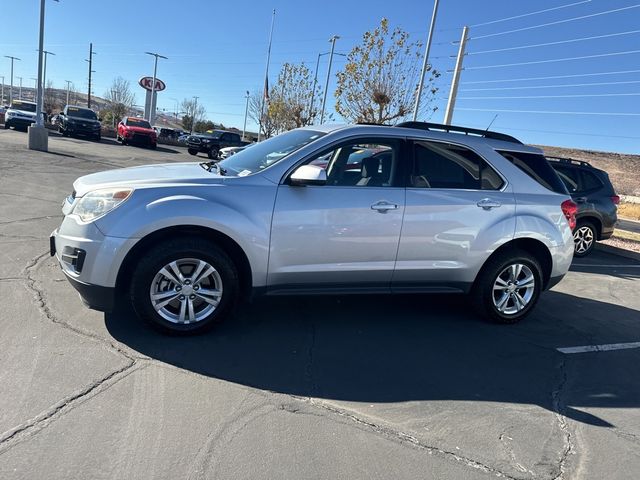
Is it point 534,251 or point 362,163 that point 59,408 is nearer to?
point 362,163

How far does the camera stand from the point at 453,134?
16.4 feet

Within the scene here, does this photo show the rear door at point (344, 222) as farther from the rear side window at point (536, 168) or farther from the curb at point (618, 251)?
the curb at point (618, 251)

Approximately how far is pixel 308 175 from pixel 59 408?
91.6 inches

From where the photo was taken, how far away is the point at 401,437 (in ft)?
9.93

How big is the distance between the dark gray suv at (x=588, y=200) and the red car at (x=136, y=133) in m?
24.9

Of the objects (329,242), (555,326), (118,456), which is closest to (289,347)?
(329,242)

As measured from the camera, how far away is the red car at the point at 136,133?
2908 cm

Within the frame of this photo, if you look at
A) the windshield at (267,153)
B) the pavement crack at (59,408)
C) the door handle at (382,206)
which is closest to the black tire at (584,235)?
the door handle at (382,206)

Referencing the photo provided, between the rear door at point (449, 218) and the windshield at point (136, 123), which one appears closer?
the rear door at point (449, 218)

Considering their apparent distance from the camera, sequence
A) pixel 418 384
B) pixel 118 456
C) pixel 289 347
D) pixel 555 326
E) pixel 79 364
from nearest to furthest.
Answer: pixel 118 456 → pixel 79 364 → pixel 418 384 → pixel 289 347 → pixel 555 326

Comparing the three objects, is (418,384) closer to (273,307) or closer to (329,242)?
(329,242)

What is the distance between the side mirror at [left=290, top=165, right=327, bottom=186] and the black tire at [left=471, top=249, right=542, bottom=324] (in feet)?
6.69

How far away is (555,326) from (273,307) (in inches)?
119

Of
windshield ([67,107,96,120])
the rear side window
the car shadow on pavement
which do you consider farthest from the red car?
the rear side window
